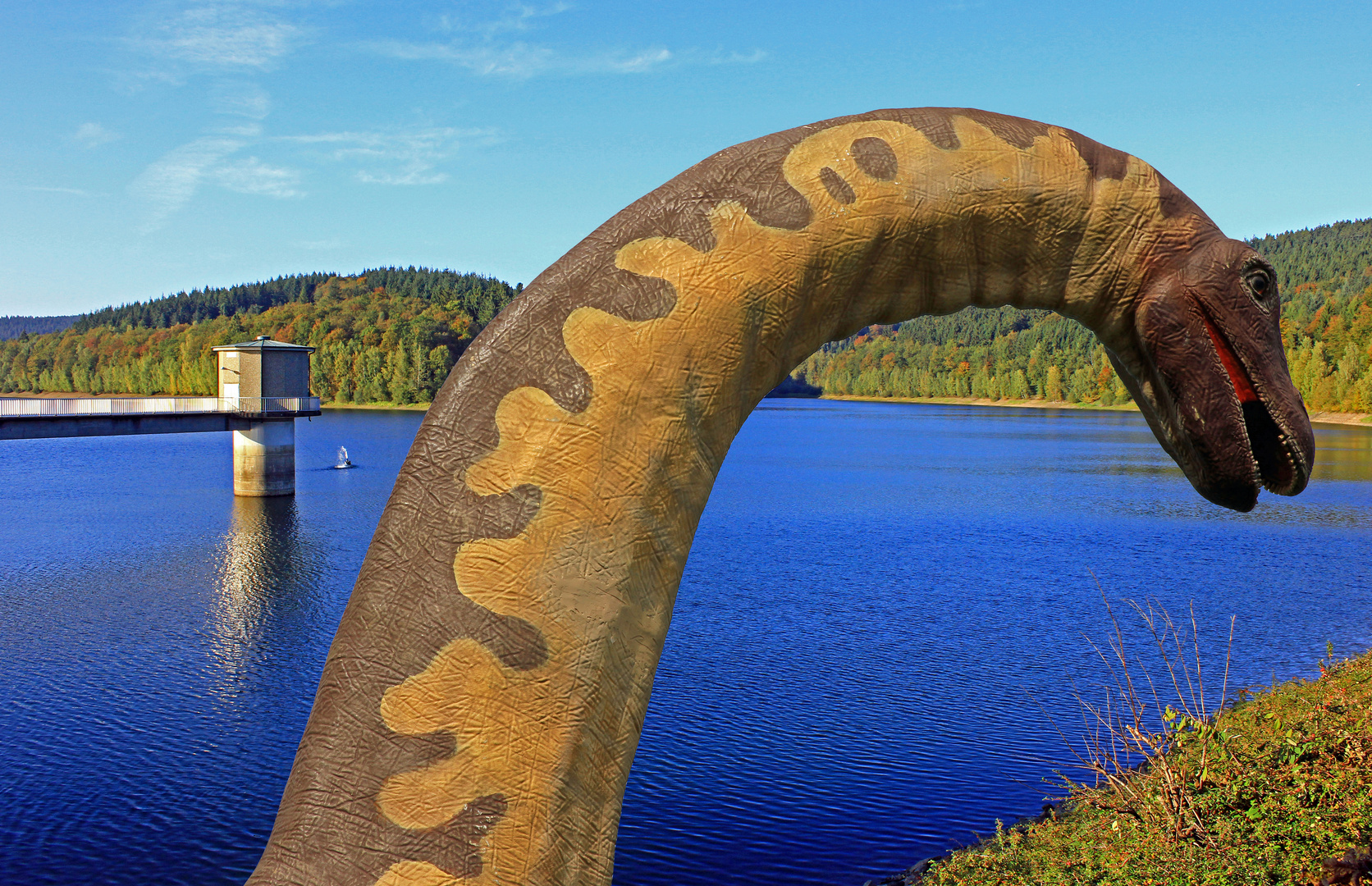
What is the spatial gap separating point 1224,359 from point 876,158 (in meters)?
0.83

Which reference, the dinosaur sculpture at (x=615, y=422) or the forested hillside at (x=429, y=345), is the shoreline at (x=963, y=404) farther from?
the dinosaur sculpture at (x=615, y=422)

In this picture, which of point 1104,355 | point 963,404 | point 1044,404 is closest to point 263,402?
point 1104,355

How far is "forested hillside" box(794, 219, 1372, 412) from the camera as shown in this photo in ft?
324

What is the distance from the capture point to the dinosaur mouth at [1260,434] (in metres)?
1.96

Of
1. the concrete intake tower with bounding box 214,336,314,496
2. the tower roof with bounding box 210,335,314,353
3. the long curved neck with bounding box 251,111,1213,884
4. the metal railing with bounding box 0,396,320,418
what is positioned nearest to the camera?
the long curved neck with bounding box 251,111,1213,884

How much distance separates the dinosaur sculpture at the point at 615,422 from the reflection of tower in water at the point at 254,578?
2003 centimetres

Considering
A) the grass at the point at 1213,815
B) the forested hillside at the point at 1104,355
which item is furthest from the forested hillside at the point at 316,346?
the grass at the point at 1213,815

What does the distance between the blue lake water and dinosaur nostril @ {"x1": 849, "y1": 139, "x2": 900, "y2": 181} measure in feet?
37.2

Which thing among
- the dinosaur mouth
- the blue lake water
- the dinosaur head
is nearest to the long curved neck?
the dinosaur head

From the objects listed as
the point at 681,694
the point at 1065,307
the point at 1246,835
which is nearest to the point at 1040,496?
the point at 681,694

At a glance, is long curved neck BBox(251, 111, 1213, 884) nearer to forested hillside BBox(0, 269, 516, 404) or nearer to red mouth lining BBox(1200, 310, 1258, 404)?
red mouth lining BBox(1200, 310, 1258, 404)

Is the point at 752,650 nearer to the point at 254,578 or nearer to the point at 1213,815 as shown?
the point at 1213,815

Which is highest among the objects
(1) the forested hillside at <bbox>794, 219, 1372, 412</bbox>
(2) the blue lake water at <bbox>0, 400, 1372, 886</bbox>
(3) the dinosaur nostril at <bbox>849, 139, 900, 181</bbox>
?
(1) the forested hillside at <bbox>794, 219, 1372, 412</bbox>

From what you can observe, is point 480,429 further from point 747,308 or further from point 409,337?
point 409,337
